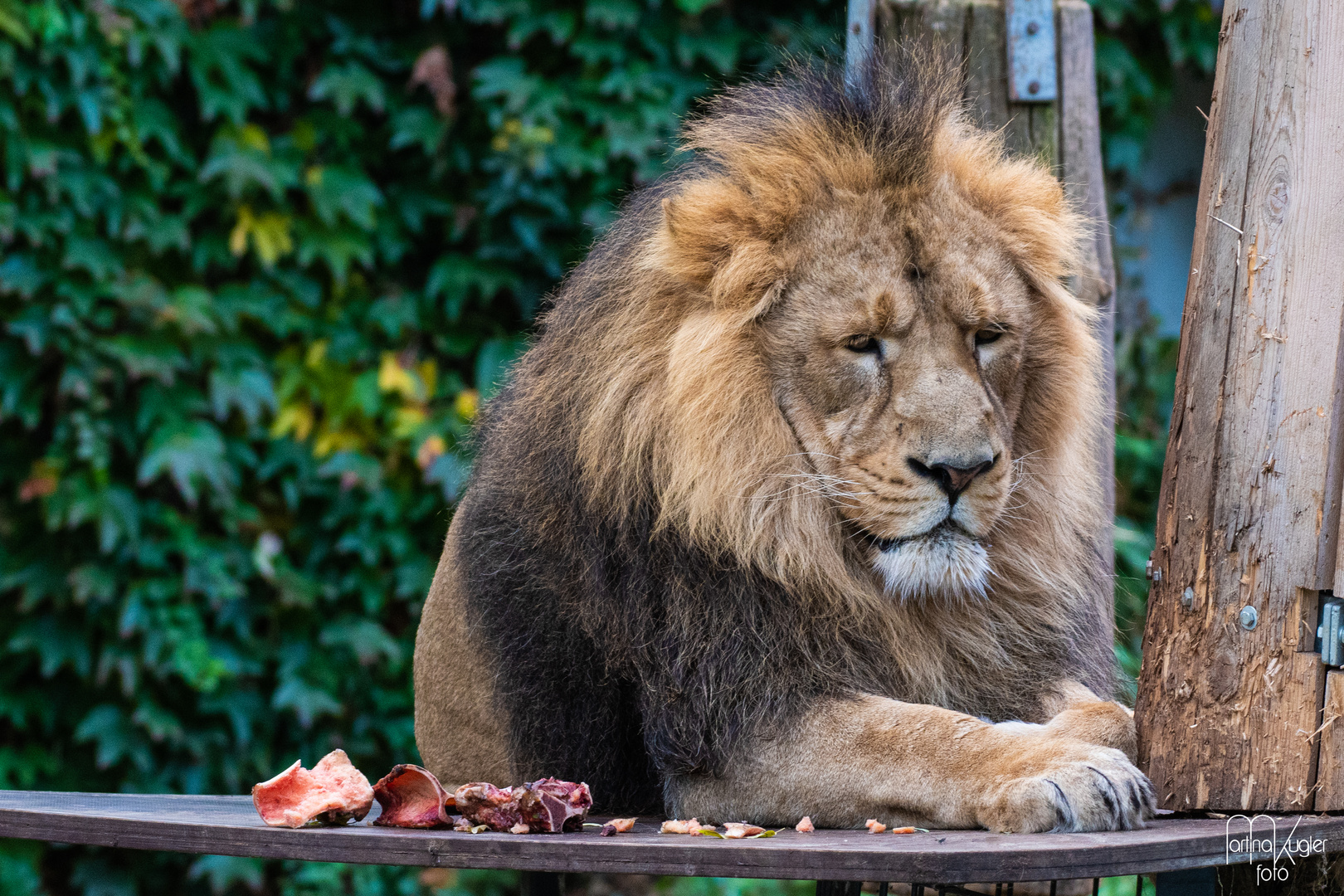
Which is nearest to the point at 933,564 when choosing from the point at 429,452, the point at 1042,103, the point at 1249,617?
the point at 1249,617

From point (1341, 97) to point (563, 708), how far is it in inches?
65.4

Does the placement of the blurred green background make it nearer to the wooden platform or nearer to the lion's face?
the lion's face

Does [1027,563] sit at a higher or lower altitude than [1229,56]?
lower

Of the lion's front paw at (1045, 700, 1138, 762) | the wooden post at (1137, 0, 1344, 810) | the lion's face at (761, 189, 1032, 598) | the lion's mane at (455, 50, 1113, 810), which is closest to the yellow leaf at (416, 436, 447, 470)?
the lion's mane at (455, 50, 1113, 810)

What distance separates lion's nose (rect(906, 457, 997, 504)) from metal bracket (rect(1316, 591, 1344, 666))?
54 cm

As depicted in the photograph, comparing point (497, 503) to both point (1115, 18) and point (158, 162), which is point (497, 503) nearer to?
point (158, 162)

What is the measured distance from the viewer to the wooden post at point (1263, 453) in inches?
80.5

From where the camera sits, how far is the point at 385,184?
4883 millimetres

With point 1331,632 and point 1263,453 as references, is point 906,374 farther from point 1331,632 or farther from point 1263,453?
point 1331,632

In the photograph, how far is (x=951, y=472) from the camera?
7.29ft

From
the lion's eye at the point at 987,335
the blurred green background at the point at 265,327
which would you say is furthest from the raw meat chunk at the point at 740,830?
the blurred green background at the point at 265,327

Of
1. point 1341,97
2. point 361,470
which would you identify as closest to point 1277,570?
point 1341,97

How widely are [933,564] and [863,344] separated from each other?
0.39 meters

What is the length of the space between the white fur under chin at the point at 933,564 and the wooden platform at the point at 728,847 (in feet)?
1.50
